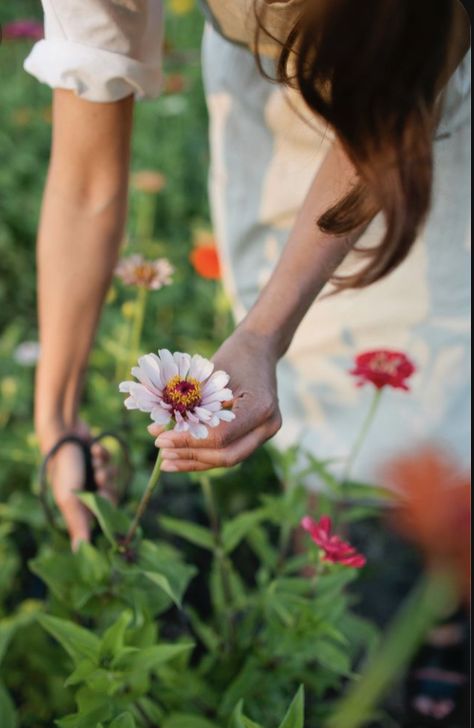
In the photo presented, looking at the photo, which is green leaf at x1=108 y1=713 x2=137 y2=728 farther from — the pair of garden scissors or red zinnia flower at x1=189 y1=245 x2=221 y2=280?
red zinnia flower at x1=189 y1=245 x2=221 y2=280

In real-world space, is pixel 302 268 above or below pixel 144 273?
above

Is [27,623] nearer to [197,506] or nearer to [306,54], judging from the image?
[197,506]

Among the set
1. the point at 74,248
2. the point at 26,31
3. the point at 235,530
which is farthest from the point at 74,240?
the point at 26,31

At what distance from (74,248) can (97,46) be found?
0.21 meters

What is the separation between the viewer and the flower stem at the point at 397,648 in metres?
1.03

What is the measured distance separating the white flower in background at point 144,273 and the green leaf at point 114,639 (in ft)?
1.13

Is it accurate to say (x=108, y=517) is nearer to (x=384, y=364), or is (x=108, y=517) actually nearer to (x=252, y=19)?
(x=384, y=364)

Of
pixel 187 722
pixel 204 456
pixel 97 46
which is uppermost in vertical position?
pixel 97 46

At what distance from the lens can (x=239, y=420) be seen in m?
0.62

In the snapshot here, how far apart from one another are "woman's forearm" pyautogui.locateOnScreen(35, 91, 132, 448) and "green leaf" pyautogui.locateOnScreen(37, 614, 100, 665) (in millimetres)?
252

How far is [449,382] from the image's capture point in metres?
1.25

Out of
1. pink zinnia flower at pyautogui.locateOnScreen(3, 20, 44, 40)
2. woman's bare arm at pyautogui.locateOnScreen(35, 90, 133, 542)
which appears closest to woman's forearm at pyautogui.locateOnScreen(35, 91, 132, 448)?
woman's bare arm at pyautogui.locateOnScreen(35, 90, 133, 542)

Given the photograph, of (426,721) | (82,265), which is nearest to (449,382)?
(426,721)

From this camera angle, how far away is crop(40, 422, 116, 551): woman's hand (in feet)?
3.03
